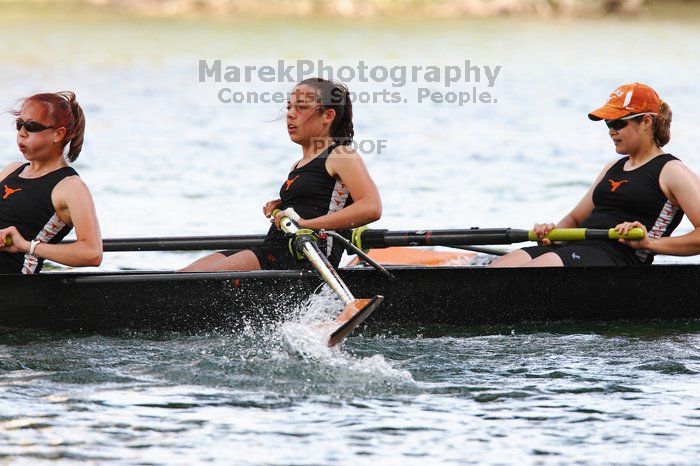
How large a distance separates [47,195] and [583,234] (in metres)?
3.36

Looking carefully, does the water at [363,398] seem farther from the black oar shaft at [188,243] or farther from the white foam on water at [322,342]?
the black oar shaft at [188,243]

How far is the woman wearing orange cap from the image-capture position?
7941mm

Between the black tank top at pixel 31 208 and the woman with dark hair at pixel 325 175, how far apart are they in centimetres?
134

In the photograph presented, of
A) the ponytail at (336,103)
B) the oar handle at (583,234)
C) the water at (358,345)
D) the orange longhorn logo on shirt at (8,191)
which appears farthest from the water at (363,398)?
the ponytail at (336,103)

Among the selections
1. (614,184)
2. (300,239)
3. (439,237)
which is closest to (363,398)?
(300,239)

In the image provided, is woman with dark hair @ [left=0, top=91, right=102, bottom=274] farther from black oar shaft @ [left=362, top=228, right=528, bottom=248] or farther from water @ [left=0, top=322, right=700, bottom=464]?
black oar shaft @ [left=362, top=228, right=528, bottom=248]

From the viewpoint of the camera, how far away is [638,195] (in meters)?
8.10

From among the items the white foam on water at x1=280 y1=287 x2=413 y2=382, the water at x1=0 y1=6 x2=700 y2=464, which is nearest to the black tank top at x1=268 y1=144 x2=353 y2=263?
the white foam on water at x1=280 y1=287 x2=413 y2=382

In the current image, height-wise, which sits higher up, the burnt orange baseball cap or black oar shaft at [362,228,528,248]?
the burnt orange baseball cap

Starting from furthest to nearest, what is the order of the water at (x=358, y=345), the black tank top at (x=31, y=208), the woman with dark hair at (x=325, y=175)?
the woman with dark hair at (x=325, y=175) → the black tank top at (x=31, y=208) → the water at (x=358, y=345)

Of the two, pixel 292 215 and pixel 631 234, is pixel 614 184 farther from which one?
pixel 292 215

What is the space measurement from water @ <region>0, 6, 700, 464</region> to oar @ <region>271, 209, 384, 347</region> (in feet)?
0.76

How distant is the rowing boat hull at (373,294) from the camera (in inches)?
307

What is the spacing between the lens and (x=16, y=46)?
35.0 m
